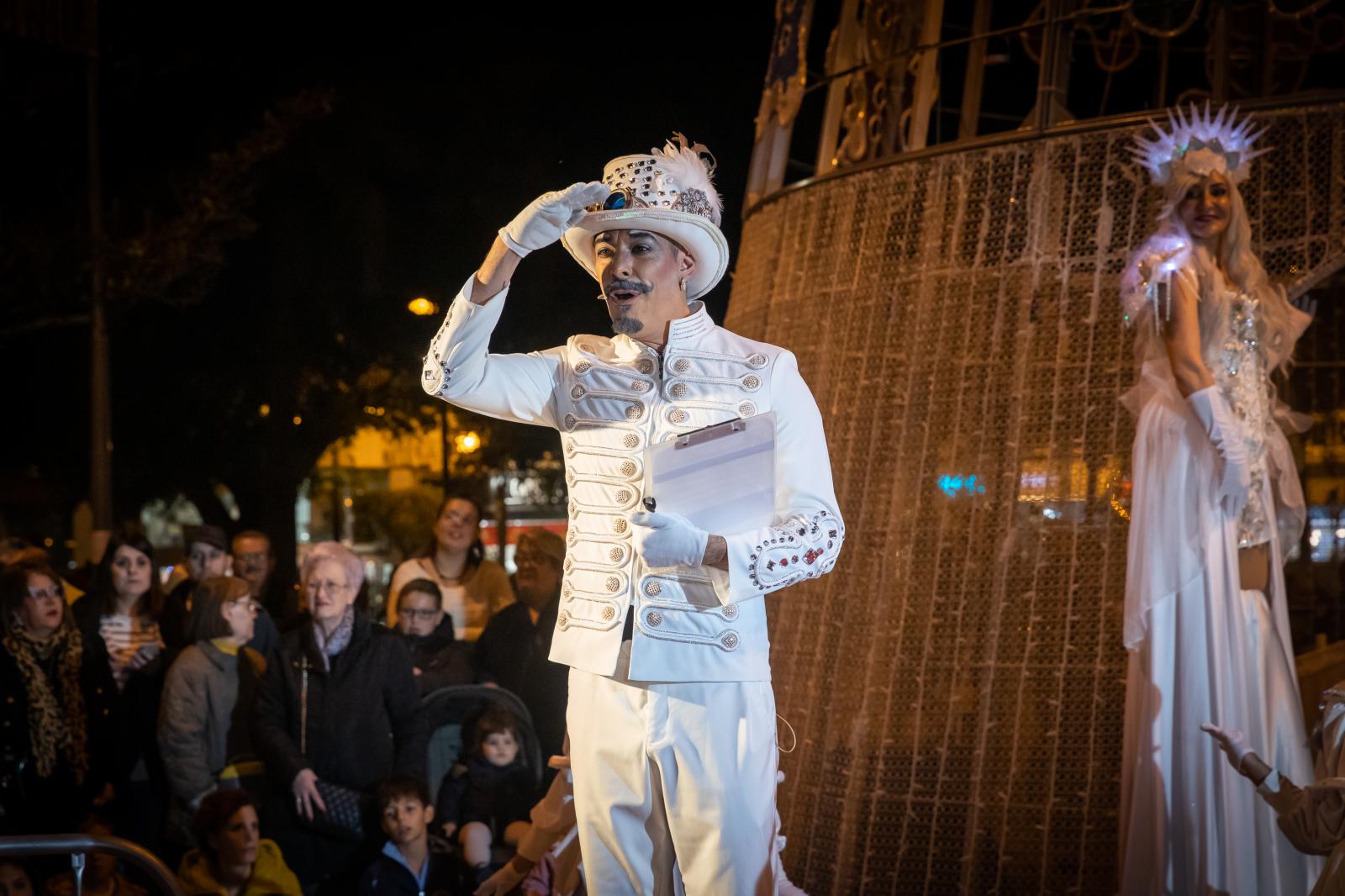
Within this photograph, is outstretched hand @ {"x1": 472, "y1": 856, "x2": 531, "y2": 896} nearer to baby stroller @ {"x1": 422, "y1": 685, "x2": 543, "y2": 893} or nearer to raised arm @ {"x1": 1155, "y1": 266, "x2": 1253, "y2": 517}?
baby stroller @ {"x1": 422, "y1": 685, "x2": 543, "y2": 893}

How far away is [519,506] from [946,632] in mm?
16022

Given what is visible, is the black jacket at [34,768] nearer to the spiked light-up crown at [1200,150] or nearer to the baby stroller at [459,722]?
the baby stroller at [459,722]

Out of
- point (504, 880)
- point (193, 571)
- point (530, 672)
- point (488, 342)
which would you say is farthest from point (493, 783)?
point (488, 342)

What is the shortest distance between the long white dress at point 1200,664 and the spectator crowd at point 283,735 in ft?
6.37

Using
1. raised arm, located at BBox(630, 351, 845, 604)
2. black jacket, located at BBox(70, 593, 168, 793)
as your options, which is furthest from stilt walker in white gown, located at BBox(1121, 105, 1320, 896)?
black jacket, located at BBox(70, 593, 168, 793)

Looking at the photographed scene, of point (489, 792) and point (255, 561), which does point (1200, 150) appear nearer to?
point (489, 792)

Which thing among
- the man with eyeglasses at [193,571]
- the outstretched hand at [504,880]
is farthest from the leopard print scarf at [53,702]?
the outstretched hand at [504,880]

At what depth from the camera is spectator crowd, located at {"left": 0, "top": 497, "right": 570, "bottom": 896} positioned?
528 centimetres

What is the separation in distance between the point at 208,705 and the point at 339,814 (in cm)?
70

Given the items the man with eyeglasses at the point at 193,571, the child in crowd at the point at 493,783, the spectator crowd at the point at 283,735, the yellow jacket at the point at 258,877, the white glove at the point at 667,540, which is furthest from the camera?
the man with eyeglasses at the point at 193,571

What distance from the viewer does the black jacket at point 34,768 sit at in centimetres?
566

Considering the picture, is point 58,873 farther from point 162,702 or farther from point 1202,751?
point 1202,751

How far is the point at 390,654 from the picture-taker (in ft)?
18.2

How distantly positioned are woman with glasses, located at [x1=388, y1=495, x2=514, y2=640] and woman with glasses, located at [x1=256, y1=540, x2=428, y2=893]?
1.09m
